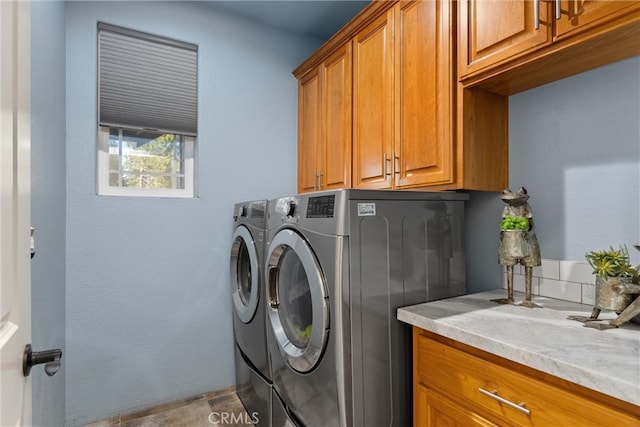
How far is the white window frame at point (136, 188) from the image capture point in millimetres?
2051

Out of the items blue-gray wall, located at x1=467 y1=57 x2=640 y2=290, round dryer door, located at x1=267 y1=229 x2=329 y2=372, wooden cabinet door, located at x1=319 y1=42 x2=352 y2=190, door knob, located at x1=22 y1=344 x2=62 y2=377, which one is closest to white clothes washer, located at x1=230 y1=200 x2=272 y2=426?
round dryer door, located at x1=267 y1=229 x2=329 y2=372

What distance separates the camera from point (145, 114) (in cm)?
213

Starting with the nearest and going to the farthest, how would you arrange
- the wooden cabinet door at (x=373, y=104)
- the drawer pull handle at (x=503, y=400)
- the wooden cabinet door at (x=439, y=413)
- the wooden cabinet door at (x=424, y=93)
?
the drawer pull handle at (x=503, y=400) < the wooden cabinet door at (x=439, y=413) < the wooden cabinet door at (x=424, y=93) < the wooden cabinet door at (x=373, y=104)

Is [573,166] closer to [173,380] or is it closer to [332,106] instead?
[332,106]

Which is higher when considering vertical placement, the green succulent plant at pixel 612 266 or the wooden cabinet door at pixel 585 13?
the wooden cabinet door at pixel 585 13

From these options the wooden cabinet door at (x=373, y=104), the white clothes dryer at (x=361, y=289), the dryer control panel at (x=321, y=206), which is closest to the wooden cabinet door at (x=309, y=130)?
the wooden cabinet door at (x=373, y=104)

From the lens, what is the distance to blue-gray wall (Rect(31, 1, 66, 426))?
113 cm

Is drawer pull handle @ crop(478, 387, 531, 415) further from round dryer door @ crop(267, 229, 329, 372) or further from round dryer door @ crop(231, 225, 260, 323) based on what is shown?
round dryer door @ crop(231, 225, 260, 323)

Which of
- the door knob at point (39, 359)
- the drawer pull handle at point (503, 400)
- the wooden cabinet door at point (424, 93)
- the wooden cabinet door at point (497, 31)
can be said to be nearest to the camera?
the door knob at point (39, 359)

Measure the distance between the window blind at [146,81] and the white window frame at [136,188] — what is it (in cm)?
10

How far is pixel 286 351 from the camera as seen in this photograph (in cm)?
149

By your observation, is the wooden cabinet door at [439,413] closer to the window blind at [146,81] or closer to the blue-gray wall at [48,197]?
the blue-gray wall at [48,197]

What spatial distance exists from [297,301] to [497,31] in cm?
135

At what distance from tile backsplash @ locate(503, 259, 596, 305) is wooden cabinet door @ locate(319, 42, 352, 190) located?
1.06m
